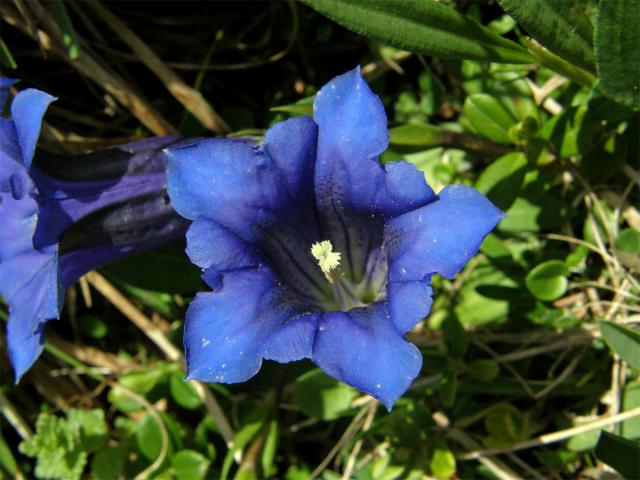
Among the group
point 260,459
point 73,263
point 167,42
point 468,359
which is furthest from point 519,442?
point 167,42

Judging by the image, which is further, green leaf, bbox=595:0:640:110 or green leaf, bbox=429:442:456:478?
green leaf, bbox=429:442:456:478

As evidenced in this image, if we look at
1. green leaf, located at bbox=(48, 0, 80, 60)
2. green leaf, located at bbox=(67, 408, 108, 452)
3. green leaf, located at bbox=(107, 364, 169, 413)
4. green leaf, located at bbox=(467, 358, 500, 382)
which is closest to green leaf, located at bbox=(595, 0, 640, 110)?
green leaf, located at bbox=(467, 358, 500, 382)

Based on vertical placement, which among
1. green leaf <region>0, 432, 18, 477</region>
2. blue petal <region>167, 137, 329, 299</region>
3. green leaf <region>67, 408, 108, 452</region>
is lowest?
green leaf <region>0, 432, 18, 477</region>

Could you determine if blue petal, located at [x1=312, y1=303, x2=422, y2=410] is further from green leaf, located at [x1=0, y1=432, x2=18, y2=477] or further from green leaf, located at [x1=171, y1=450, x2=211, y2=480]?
green leaf, located at [x1=0, y1=432, x2=18, y2=477]

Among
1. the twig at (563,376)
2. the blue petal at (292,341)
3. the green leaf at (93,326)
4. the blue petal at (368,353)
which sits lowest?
the green leaf at (93,326)

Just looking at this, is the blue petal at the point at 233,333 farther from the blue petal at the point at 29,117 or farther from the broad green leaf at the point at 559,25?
the broad green leaf at the point at 559,25

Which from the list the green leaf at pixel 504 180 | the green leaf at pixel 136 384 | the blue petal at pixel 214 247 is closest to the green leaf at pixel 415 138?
the green leaf at pixel 504 180

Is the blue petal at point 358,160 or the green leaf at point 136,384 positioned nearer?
the blue petal at point 358,160

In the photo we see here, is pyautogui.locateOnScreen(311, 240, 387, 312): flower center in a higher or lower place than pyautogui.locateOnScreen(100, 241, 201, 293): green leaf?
higher
